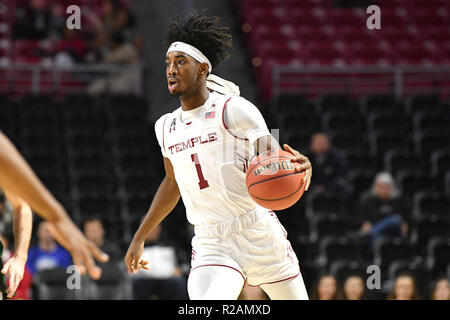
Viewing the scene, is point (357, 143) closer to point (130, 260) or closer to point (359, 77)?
point (359, 77)

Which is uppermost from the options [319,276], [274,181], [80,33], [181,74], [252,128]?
[80,33]

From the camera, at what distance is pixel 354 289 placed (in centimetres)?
746

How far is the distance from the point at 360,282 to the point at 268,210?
331 centimetres

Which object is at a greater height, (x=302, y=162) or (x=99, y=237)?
(x=302, y=162)

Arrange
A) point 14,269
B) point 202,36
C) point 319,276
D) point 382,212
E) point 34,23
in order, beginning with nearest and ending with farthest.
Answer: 1. point 14,269
2. point 202,36
3. point 319,276
4. point 382,212
5. point 34,23

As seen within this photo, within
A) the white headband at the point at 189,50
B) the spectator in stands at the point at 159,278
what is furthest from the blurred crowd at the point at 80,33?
the white headband at the point at 189,50

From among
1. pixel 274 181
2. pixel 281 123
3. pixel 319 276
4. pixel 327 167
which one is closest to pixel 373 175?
pixel 327 167

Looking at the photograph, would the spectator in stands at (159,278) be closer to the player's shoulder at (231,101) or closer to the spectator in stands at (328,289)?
the spectator in stands at (328,289)

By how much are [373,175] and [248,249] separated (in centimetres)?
585

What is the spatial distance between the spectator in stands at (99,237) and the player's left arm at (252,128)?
12.7ft

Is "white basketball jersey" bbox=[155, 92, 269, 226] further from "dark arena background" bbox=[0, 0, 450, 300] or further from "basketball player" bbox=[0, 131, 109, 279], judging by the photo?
"dark arena background" bbox=[0, 0, 450, 300]

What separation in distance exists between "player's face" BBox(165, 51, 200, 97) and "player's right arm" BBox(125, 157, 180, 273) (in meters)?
0.46

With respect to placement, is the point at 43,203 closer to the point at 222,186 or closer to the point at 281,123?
the point at 222,186
